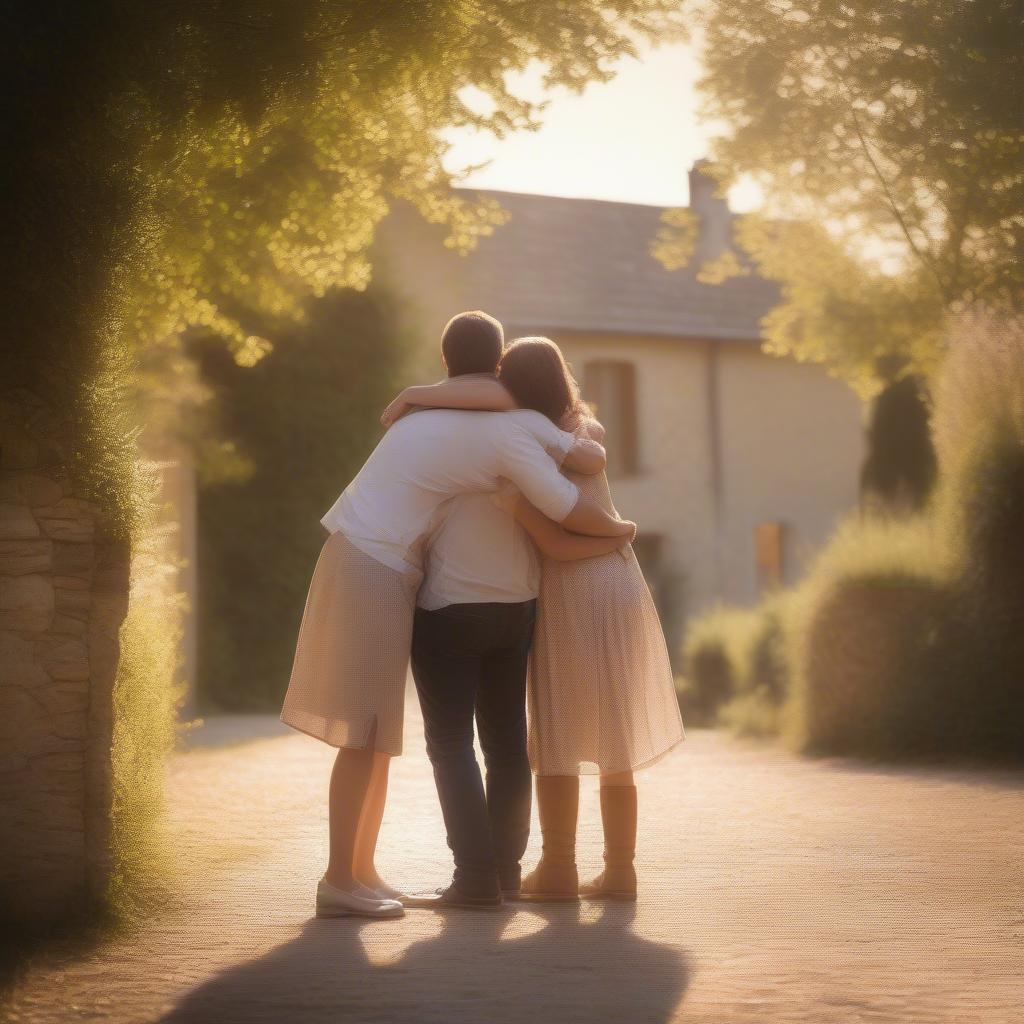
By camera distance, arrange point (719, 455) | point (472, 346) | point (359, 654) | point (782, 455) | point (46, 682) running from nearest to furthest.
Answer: point (46, 682) < point (359, 654) < point (472, 346) < point (719, 455) < point (782, 455)

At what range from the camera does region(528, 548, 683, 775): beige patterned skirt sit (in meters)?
6.20

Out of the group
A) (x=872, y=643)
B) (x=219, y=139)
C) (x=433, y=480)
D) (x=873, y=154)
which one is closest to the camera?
(x=433, y=480)

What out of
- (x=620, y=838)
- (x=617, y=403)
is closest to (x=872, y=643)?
(x=620, y=838)

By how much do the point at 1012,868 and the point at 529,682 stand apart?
7.35ft

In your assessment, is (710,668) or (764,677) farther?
(710,668)

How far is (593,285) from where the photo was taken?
30.1 metres

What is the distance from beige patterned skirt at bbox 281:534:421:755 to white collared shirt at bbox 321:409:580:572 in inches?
3.3

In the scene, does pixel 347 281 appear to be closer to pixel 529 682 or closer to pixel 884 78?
pixel 529 682

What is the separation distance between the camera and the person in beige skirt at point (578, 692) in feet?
20.4

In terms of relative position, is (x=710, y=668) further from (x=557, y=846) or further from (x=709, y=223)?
(x=709, y=223)

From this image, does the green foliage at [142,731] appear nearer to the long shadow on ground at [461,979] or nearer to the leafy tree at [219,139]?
the long shadow on ground at [461,979]

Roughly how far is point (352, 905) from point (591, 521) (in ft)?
5.07

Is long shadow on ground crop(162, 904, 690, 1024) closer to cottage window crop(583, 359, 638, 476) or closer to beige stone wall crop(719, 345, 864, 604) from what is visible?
cottage window crop(583, 359, 638, 476)

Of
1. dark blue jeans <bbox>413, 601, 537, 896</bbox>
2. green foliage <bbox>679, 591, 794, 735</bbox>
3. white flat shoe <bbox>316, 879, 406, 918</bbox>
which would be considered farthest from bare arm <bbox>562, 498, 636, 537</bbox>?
green foliage <bbox>679, 591, 794, 735</bbox>
